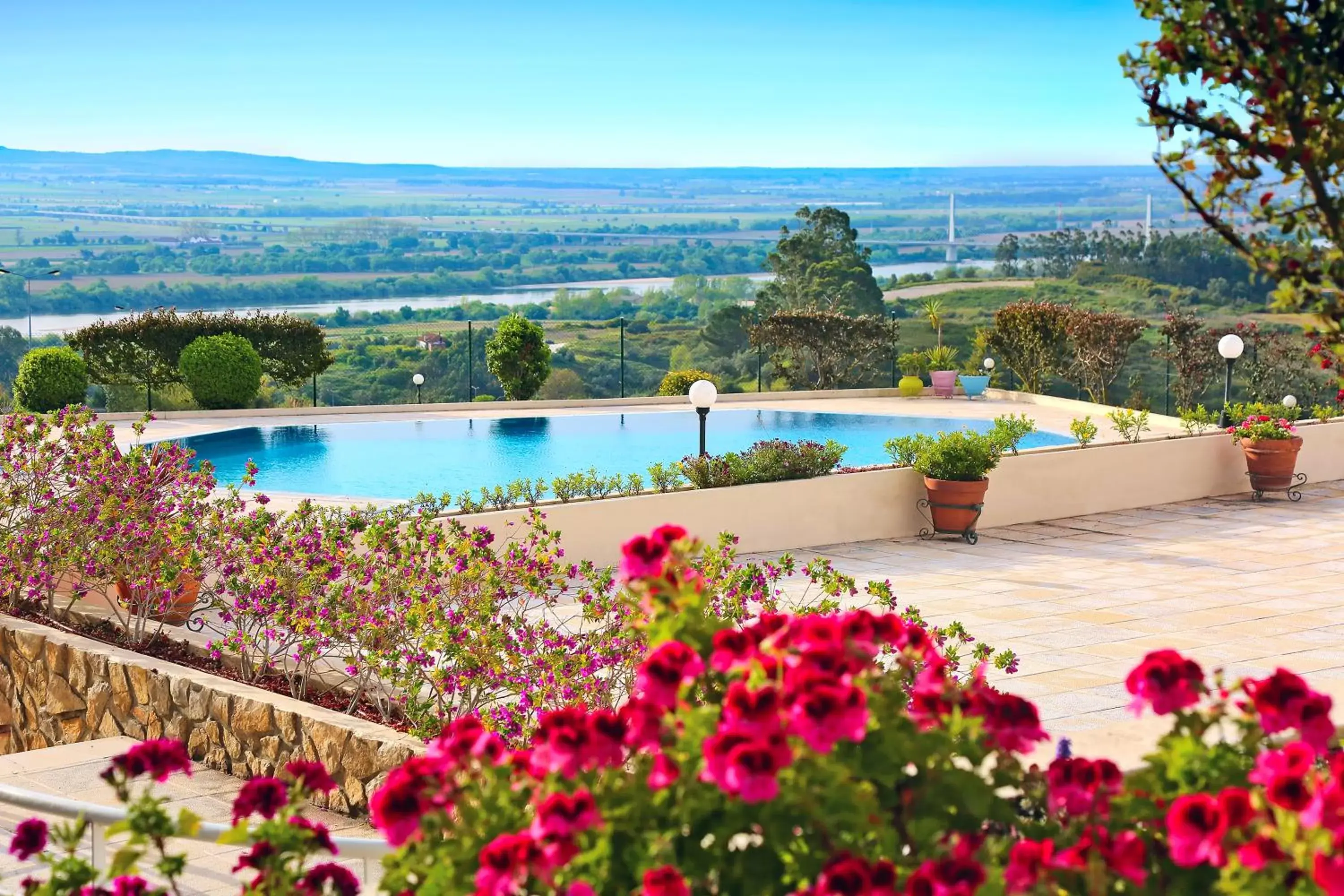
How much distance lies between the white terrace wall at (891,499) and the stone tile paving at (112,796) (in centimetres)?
337

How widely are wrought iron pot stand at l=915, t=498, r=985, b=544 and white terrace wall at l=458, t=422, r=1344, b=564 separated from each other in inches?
1.8

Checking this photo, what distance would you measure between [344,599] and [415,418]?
12675mm

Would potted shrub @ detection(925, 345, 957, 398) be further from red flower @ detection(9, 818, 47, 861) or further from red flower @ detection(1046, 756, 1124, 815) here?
red flower @ detection(9, 818, 47, 861)

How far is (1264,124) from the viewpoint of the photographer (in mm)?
2627

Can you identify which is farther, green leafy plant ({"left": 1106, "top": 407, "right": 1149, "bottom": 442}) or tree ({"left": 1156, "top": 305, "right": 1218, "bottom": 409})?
tree ({"left": 1156, "top": 305, "right": 1218, "bottom": 409})

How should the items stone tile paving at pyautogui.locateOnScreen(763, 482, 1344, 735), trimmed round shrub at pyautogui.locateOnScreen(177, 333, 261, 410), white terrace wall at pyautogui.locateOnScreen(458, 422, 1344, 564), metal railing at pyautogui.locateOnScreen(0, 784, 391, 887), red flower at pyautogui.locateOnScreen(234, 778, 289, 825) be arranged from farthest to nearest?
trimmed round shrub at pyautogui.locateOnScreen(177, 333, 261, 410)
white terrace wall at pyautogui.locateOnScreen(458, 422, 1344, 564)
stone tile paving at pyautogui.locateOnScreen(763, 482, 1344, 735)
metal railing at pyautogui.locateOnScreen(0, 784, 391, 887)
red flower at pyautogui.locateOnScreen(234, 778, 289, 825)

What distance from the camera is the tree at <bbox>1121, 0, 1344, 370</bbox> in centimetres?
252

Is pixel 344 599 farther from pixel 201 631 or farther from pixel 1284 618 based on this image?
pixel 1284 618

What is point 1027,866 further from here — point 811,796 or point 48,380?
point 48,380

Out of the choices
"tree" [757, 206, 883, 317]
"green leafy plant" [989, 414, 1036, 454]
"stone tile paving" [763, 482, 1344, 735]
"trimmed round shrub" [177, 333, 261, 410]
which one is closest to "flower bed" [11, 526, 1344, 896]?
"stone tile paving" [763, 482, 1344, 735]

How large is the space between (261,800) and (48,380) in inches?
691

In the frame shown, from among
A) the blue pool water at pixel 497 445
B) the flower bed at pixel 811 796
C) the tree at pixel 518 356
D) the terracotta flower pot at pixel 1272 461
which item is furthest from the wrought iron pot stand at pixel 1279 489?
the flower bed at pixel 811 796

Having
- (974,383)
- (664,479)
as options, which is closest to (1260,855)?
(664,479)

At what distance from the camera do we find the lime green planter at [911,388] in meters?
20.7
